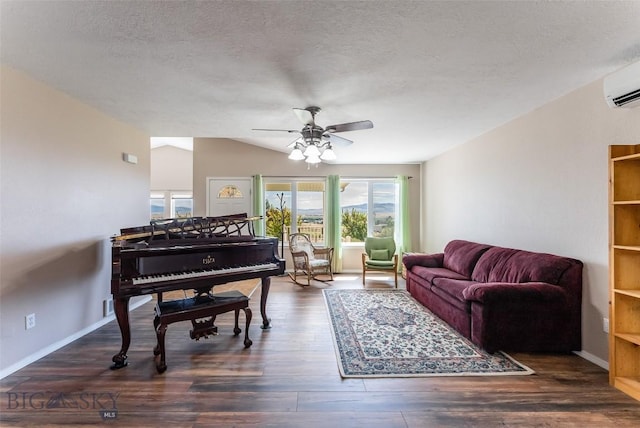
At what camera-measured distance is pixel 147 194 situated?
168 inches

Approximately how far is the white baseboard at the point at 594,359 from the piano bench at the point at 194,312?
9.90 ft

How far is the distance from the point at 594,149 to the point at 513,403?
2.21 m

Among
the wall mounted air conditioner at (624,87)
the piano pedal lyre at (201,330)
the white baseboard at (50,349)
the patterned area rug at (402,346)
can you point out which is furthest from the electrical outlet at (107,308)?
the wall mounted air conditioner at (624,87)

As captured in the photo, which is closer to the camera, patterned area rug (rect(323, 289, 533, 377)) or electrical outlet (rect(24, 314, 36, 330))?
patterned area rug (rect(323, 289, 533, 377))

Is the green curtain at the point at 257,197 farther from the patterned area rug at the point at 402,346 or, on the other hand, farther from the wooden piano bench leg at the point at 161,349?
the wooden piano bench leg at the point at 161,349

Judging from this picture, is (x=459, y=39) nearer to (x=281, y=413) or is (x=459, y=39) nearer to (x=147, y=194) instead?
(x=281, y=413)

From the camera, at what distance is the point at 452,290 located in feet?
10.3

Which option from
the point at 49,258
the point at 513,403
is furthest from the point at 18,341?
the point at 513,403

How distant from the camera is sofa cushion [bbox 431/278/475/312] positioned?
2945 mm

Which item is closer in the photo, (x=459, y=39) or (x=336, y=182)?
(x=459, y=39)

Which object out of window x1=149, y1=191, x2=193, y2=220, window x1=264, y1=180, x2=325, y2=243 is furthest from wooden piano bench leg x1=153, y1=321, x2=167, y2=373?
window x1=149, y1=191, x2=193, y2=220

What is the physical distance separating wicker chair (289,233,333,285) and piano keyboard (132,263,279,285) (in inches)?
92.9

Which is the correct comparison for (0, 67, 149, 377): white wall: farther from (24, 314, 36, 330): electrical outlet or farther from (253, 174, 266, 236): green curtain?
(253, 174, 266, 236): green curtain

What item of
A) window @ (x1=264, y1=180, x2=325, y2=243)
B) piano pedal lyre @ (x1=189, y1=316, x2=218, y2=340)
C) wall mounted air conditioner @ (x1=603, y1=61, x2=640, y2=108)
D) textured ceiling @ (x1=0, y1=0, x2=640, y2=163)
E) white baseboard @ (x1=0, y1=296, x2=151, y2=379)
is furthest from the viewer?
window @ (x1=264, y1=180, x2=325, y2=243)
